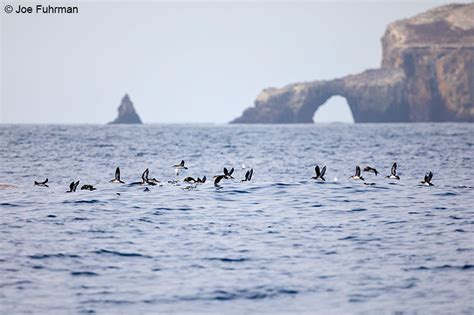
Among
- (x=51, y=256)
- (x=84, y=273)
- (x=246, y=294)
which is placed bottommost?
(x=246, y=294)

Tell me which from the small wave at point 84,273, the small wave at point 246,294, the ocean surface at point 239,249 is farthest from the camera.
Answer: the small wave at point 84,273

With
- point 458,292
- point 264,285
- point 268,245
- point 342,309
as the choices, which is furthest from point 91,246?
point 458,292

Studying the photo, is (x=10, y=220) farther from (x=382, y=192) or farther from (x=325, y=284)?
(x=382, y=192)

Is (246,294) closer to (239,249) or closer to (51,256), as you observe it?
(239,249)

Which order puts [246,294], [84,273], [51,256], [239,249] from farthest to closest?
[239,249], [51,256], [84,273], [246,294]

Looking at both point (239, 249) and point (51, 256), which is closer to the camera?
point (51, 256)

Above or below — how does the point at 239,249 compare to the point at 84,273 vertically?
above

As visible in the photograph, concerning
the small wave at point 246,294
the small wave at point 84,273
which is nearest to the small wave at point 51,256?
the small wave at point 84,273

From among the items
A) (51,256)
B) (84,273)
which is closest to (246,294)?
(84,273)

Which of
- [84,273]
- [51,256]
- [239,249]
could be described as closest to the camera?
[84,273]

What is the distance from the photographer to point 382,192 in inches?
1337

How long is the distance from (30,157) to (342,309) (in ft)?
161

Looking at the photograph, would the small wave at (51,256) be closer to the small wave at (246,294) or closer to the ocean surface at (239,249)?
the ocean surface at (239,249)

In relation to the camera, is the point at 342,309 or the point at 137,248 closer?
the point at 342,309
